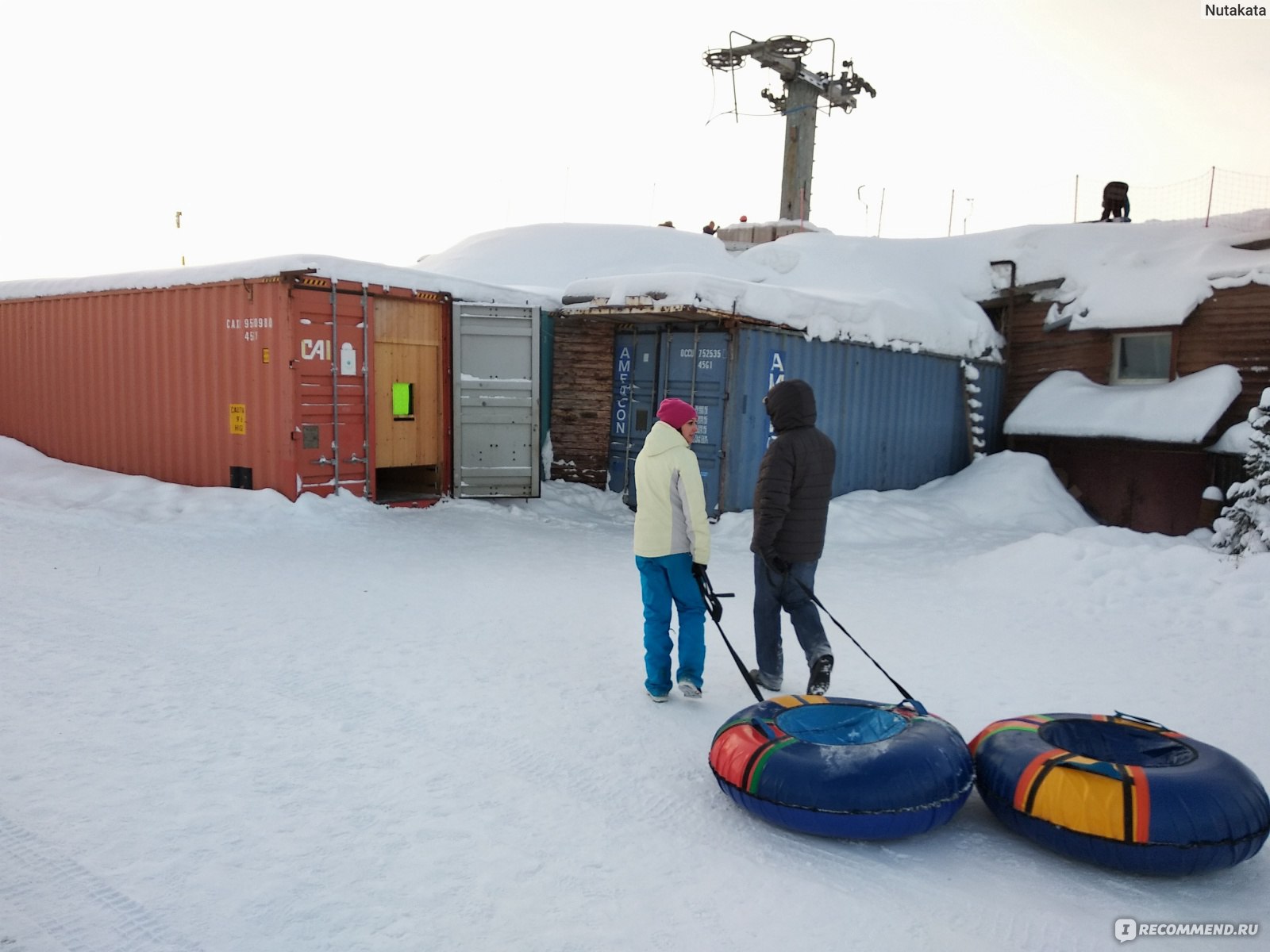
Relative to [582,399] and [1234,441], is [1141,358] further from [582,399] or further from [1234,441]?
[582,399]

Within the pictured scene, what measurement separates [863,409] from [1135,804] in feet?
32.6

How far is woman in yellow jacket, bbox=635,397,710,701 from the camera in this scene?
4734 millimetres

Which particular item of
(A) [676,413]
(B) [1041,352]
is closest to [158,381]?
(A) [676,413]

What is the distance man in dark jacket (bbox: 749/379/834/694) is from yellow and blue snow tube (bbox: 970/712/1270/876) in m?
1.60

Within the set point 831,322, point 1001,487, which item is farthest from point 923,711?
point 1001,487

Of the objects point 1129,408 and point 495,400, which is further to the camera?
point 1129,408

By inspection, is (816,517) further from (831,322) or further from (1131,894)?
(831,322)

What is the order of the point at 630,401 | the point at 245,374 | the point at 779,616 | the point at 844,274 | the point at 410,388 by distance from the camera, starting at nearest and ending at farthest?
the point at 779,616 → the point at 245,374 → the point at 410,388 → the point at 630,401 → the point at 844,274

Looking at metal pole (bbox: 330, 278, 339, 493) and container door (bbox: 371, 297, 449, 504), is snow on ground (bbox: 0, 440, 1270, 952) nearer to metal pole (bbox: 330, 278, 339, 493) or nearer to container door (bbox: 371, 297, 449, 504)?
metal pole (bbox: 330, 278, 339, 493)

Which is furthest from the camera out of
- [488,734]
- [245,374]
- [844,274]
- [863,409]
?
[844,274]

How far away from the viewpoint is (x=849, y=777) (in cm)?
321

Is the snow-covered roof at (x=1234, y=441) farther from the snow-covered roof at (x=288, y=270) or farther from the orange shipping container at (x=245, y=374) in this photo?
the orange shipping container at (x=245, y=374)

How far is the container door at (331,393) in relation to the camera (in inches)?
385

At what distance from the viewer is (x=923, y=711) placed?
3826 millimetres
